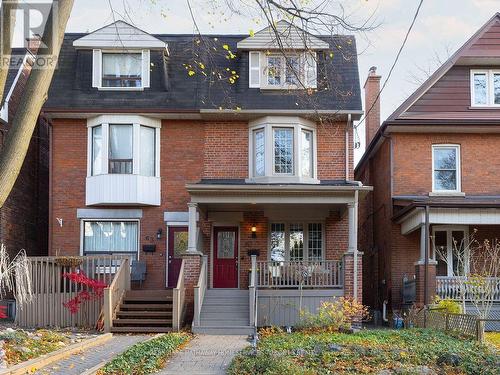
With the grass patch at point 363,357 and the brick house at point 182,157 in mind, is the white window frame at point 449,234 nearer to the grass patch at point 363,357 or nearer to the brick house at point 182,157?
the brick house at point 182,157

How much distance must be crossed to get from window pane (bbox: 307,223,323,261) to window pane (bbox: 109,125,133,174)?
593cm

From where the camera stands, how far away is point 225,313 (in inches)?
729

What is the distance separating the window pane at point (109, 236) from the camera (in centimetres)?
2153

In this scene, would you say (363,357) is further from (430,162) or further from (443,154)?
(443,154)

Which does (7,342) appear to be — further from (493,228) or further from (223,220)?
(493,228)

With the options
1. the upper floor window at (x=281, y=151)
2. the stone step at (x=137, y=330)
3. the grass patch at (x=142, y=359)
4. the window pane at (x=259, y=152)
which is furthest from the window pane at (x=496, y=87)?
the grass patch at (x=142, y=359)

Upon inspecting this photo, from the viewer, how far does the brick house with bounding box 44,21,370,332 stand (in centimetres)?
2131

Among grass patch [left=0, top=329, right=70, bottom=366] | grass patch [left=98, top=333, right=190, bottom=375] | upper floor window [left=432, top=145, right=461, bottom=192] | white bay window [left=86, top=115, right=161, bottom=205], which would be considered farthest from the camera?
upper floor window [left=432, top=145, right=461, bottom=192]

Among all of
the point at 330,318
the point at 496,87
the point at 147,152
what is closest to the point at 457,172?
the point at 496,87

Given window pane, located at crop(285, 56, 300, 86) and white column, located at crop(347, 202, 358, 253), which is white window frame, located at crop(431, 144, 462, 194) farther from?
window pane, located at crop(285, 56, 300, 86)

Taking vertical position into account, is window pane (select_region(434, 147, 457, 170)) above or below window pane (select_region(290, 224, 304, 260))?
above

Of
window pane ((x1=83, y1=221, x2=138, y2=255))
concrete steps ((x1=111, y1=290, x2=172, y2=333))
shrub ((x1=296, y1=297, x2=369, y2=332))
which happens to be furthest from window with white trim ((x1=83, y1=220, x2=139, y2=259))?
shrub ((x1=296, y1=297, x2=369, y2=332))

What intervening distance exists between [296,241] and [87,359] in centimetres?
1098

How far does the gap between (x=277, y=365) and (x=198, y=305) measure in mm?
7884
